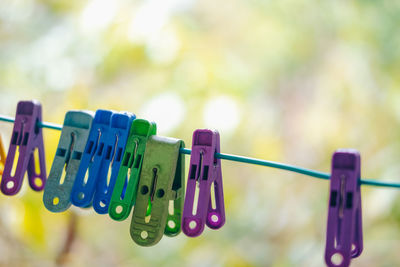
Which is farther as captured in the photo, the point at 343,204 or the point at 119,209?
the point at 119,209

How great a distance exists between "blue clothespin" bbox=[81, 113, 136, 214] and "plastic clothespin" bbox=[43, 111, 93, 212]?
31 millimetres

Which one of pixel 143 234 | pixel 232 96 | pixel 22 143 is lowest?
pixel 143 234

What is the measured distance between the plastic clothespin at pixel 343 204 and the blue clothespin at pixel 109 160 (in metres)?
0.29

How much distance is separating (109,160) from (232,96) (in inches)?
26.3

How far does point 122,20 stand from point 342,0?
95 centimetres

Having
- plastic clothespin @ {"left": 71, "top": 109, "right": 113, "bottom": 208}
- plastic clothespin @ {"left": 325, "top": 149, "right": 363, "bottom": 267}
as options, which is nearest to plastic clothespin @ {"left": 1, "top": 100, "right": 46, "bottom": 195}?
plastic clothespin @ {"left": 71, "top": 109, "right": 113, "bottom": 208}

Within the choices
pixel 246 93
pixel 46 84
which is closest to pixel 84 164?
pixel 246 93

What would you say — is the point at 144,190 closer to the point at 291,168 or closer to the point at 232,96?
the point at 291,168

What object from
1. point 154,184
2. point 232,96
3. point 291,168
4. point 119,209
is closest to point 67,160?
point 154,184

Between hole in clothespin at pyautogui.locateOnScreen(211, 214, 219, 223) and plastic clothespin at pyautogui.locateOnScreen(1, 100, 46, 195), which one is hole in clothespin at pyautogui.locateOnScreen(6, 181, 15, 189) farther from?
hole in clothespin at pyautogui.locateOnScreen(211, 214, 219, 223)

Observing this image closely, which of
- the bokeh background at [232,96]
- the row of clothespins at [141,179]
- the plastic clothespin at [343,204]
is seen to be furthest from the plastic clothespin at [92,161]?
the bokeh background at [232,96]

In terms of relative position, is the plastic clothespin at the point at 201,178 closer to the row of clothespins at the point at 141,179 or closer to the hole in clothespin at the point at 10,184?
the row of clothespins at the point at 141,179

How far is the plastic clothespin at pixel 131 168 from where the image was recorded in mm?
695

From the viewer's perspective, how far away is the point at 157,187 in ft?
2.24
